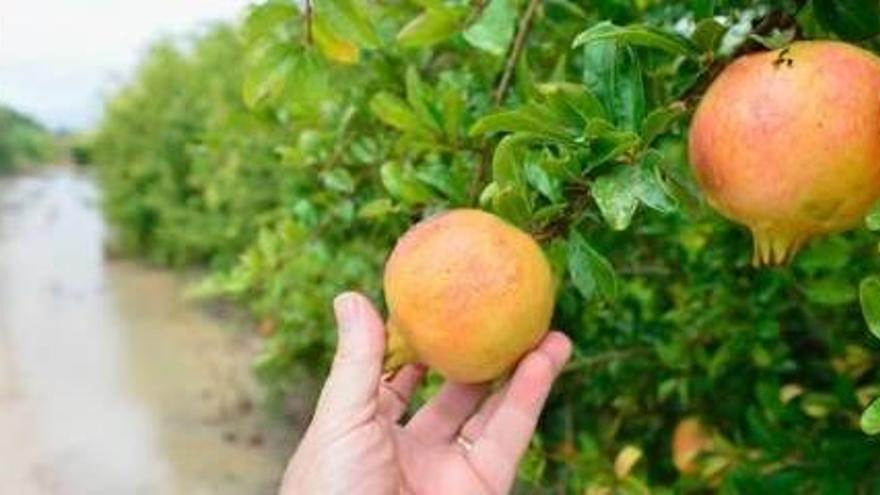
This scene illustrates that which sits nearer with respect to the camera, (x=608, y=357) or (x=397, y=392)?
(x=397, y=392)

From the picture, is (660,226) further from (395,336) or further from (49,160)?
(49,160)

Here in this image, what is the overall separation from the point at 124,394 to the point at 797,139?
535cm

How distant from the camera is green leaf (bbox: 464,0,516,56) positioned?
1025 mm

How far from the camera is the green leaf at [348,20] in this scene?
0.98m

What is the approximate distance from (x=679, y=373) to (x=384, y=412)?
0.80 m

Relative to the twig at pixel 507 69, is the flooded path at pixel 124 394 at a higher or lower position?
lower

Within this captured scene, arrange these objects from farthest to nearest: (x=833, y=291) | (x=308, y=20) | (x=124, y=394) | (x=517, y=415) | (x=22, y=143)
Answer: (x=22, y=143) < (x=124, y=394) < (x=833, y=291) < (x=517, y=415) < (x=308, y=20)

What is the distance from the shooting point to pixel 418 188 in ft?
3.61

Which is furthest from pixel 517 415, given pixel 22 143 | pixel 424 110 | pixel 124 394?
pixel 22 143

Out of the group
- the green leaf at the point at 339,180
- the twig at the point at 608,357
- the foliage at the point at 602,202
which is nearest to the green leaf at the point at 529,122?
the foliage at the point at 602,202

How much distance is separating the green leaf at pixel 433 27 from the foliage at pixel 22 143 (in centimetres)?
1507

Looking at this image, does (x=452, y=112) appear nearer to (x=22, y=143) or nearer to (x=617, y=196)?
(x=617, y=196)

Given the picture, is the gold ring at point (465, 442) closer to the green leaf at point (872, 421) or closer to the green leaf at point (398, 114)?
the green leaf at point (398, 114)

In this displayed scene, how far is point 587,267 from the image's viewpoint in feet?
2.85
